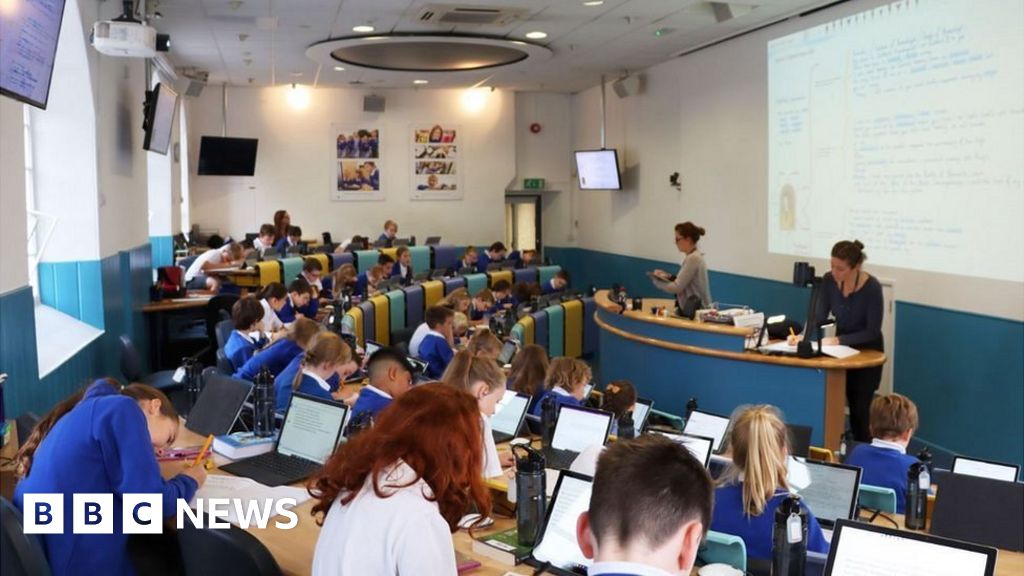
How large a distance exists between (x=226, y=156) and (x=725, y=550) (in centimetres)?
1363

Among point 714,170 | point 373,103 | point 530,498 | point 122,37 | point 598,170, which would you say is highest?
point 373,103

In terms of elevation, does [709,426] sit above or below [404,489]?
below

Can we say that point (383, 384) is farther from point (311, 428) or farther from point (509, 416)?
point (509, 416)

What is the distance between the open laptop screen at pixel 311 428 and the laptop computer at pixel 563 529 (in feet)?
4.34

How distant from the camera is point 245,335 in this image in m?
6.91

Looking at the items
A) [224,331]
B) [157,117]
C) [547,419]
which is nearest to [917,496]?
[547,419]

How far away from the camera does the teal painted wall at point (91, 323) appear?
5141mm

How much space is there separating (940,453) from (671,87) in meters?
7.03

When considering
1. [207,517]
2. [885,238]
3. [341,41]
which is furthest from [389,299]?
[207,517]

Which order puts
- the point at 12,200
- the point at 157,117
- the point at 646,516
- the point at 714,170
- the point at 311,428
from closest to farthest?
the point at 646,516
the point at 311,428
the point at 12,200
the point at 157,117
the point at 714,170

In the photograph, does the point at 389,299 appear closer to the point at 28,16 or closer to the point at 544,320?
the point at 544,320

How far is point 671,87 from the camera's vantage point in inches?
522

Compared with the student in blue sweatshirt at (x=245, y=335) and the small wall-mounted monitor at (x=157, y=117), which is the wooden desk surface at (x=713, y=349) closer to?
the student in blue sweatshirt at (x=245, y=335)

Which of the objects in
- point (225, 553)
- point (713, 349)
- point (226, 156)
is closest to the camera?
point (225, 553)
